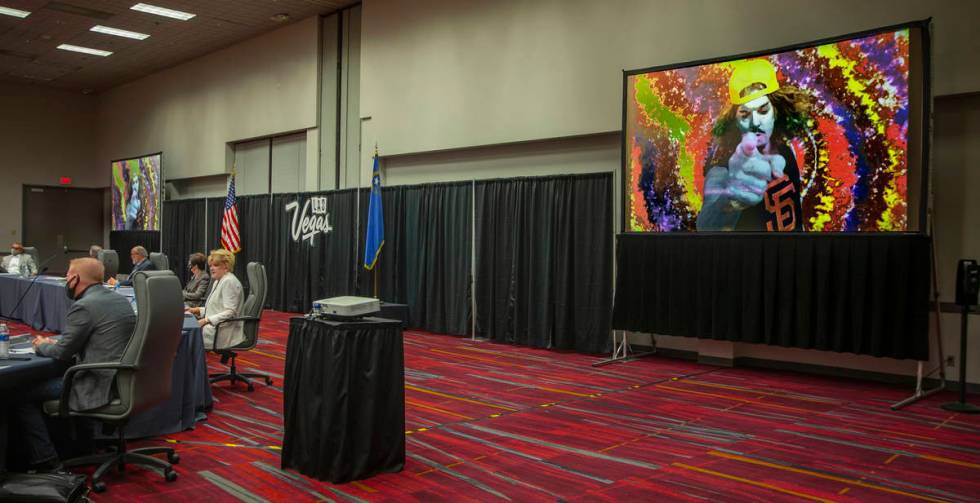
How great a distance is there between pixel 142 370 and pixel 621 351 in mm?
5560

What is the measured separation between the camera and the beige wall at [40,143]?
18.3 metres

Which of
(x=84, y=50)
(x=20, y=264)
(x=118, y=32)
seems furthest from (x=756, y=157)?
(x=84, y=50)

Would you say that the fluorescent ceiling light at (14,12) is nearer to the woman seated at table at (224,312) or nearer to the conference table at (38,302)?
the conference table at (38,302)

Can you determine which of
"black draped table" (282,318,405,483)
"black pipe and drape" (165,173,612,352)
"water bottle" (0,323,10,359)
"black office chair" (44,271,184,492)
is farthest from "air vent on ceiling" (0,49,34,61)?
"black draped table" (282,318,405,483)

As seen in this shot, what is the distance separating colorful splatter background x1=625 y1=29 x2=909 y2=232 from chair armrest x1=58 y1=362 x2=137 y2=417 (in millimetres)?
5237

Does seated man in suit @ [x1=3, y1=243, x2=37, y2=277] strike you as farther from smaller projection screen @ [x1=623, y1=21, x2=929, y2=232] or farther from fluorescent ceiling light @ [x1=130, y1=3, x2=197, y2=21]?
smaller projection screen @ [x1=623, y1=21, x2=929, y2=232]

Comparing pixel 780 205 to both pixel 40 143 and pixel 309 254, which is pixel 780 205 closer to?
pixel 309 254

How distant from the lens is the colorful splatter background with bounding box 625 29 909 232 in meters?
5.90

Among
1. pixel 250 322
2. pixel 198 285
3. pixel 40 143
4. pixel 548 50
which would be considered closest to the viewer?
pixel 250 322

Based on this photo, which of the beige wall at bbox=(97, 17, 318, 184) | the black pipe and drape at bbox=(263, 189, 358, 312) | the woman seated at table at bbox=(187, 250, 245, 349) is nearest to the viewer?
the woman seated at table at bbox=(187, 250, 245, 349)

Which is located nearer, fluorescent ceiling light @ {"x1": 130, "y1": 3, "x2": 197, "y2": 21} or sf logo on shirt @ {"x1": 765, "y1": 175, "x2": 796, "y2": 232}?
sf logo on shirt @ {"x1": 765, "y1": 175, "x2": 796, "y2": 232}

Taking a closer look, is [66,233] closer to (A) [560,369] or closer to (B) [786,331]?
(A) [560,369]

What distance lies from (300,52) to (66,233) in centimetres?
1046

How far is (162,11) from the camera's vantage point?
1241cm
